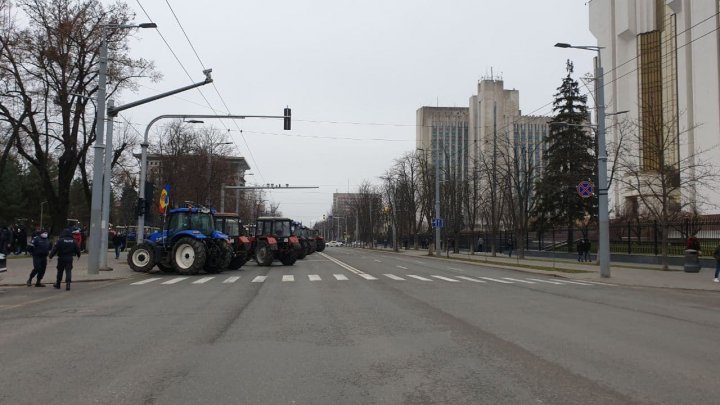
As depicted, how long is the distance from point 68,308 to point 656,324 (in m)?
11.7

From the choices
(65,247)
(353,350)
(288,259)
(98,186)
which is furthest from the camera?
(288,259)

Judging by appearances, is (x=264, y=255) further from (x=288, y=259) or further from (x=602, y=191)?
(x=602, y=191)

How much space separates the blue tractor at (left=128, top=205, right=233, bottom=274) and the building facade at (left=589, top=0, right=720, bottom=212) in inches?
1206

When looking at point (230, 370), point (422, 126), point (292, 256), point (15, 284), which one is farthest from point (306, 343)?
point (422, 126)

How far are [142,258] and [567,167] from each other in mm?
36011

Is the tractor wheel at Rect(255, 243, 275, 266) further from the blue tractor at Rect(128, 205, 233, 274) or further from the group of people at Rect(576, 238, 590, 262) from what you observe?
the group of people at Rect(576, 238, 590, 262)

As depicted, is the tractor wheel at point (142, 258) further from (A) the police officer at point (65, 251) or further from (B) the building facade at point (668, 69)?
(B) the building facade at point (668, 69)

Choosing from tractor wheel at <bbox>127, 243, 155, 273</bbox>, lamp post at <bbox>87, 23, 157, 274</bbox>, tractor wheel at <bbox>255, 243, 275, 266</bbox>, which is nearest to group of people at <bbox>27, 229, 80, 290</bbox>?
lamp post at <bbox>87, 23, 157, 274</bbox>

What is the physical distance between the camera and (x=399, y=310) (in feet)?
39.3

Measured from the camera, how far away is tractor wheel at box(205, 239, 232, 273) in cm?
2338

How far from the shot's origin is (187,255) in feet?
74.6

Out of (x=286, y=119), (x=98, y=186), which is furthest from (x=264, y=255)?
(x=98, y=186)

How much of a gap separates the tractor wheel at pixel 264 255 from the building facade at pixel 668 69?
26609 mm

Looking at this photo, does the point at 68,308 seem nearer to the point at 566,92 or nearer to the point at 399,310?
the point at 399,310
